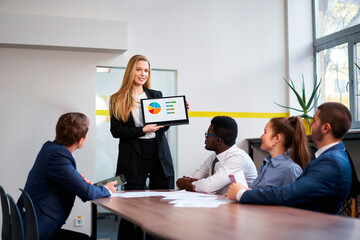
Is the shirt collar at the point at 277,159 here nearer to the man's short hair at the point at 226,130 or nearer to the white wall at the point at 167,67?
the man's short hair at the point at 226,130

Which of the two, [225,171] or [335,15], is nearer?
[225,171]

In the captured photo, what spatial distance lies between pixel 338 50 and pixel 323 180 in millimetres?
4365

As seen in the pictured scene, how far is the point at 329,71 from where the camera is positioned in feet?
19.3

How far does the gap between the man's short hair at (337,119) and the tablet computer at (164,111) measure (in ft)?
5.39

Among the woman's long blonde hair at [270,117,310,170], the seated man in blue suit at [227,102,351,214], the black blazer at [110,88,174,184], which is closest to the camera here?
the seated man in blue suit at [227,102,351,214]

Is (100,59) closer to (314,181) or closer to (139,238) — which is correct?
(139,238)

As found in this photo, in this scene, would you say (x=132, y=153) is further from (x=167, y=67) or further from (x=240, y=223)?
(x=167, y=67)

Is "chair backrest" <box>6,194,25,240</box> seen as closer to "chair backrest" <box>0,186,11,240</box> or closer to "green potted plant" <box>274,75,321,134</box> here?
"chair backrest" <box>0,186,11,240</box>

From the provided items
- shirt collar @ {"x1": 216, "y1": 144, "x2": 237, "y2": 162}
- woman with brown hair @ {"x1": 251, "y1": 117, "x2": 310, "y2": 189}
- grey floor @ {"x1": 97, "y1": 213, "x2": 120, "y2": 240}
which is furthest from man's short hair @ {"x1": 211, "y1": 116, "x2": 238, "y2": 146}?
grey floor @ {"x1": 97, "y1": 213, "x2": 120, "y2": 240}

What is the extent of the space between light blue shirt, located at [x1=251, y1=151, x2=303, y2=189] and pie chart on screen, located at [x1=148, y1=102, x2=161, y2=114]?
1.18 m

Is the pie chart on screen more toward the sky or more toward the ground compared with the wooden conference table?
more toward the sky

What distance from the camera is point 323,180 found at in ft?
5.80

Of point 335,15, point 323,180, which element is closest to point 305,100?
point 335,15

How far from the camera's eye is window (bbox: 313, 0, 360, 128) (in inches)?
215
